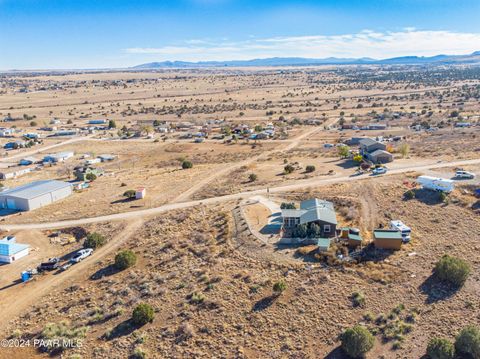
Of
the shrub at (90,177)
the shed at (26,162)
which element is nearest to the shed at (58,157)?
the shed at (26,162)

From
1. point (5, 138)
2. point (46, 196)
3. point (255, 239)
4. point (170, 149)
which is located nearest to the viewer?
point (255, 239)

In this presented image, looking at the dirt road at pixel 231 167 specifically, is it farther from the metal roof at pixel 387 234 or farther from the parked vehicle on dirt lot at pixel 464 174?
the parked vehicle on dirt lot at pixel 464 174

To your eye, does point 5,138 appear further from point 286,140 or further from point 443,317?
point 443,317

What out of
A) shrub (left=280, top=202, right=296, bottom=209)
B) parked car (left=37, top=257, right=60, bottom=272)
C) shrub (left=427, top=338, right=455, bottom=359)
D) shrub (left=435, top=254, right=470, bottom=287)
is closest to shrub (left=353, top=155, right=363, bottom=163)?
shrub (left=280, top=202, right=296, bottom=209)

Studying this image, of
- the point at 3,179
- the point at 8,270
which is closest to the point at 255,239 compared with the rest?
the point at 8,270

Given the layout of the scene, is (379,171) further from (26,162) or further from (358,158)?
(26,162)

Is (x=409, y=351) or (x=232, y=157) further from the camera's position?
(x=232, y=157)
